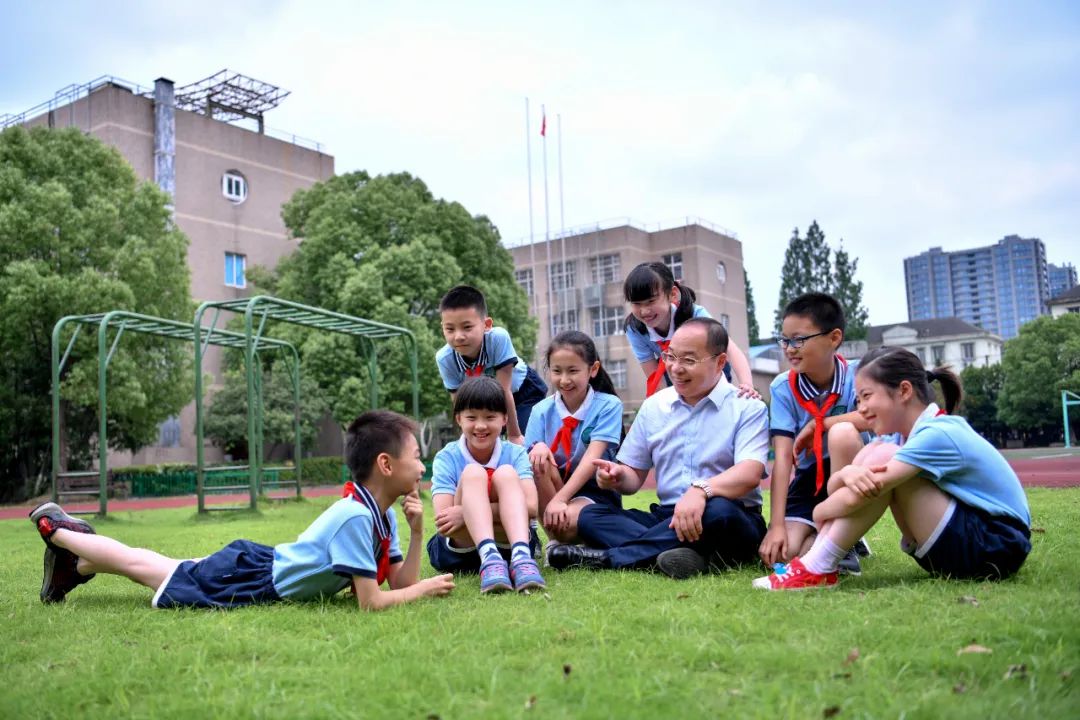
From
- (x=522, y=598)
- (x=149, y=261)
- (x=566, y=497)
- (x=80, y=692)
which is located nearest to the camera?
(x=80, y=692)

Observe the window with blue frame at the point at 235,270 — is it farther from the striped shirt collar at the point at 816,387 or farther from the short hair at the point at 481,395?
the striped shirt collar at the point at 816,387

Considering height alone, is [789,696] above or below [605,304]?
below

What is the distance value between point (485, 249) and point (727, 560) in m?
25.4

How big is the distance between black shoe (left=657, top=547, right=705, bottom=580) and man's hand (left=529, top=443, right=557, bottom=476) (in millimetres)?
897

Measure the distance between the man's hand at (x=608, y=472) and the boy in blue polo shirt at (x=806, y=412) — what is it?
74 cm

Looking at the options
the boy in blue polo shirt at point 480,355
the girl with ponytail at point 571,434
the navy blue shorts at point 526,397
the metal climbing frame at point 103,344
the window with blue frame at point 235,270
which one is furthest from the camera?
the window with blue frame at point 235,270

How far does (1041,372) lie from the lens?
4503 centimetres

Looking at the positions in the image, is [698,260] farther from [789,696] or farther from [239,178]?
[789,696]

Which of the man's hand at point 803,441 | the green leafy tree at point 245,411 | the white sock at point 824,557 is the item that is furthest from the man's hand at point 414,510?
the green leafy tree at point 245,411

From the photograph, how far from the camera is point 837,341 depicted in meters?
4.32

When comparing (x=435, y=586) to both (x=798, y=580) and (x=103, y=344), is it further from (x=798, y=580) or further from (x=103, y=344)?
(x=103, y=344)

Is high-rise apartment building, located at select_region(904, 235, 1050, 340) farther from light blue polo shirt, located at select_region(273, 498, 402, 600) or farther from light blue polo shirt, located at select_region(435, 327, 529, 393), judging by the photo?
light blue polo shirt, located at select_region(273, 498, 402, 600)

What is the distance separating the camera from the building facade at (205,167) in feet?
94.4

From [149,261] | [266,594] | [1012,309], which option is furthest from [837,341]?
[1012,309]
